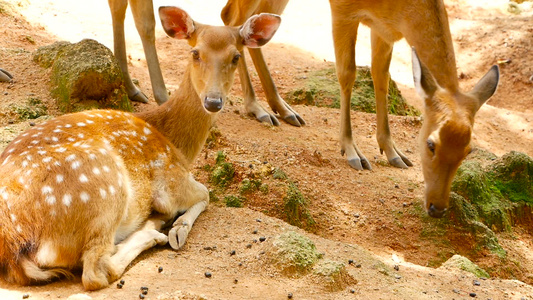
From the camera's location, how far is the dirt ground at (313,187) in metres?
4.28

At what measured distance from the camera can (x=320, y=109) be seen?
28.6 ft

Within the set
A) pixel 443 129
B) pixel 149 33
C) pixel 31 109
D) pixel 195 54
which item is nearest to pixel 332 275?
pixel 443 129

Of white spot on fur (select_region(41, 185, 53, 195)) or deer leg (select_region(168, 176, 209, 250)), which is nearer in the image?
white spot on fur (select_region(41, 185, 53, 195))

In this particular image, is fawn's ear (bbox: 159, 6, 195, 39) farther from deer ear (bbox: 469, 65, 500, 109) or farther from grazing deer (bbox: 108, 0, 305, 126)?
deer ear (bbox: 469, 65, 500, 109)

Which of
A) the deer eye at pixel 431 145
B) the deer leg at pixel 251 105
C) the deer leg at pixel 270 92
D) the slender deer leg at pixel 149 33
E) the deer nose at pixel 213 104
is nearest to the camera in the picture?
the deer nose at pixel 213 104

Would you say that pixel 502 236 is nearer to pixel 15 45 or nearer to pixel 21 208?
pixel 21 208

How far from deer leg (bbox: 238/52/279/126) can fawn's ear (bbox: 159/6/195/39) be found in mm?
2283

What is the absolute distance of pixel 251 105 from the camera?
25.5ft

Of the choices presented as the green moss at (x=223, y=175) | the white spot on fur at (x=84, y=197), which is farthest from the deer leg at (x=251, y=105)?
the white spot on fur at (x=84, y=197)

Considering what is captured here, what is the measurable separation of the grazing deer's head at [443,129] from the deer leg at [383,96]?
1679 millimetres

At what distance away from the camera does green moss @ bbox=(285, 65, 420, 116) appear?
9203 mm

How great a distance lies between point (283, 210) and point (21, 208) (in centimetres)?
230

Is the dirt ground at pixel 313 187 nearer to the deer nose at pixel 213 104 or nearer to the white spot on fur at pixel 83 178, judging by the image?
the white spot on fur at pixel 83 178

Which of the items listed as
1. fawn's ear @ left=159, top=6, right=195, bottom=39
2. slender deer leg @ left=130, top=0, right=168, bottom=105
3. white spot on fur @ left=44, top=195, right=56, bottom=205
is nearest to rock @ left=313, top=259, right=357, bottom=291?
white spot on fur @ left=44, top=195, right=56, bottom=205
